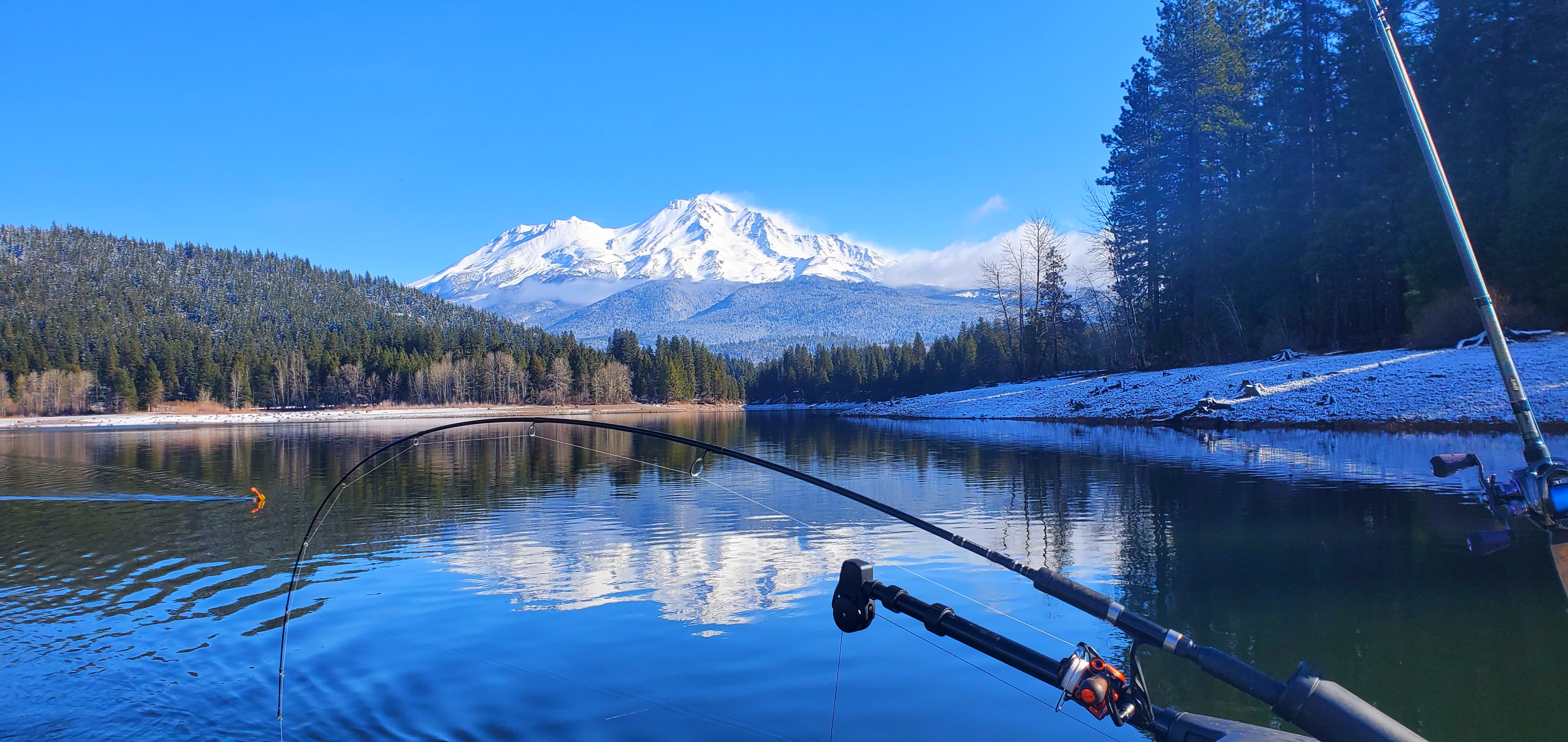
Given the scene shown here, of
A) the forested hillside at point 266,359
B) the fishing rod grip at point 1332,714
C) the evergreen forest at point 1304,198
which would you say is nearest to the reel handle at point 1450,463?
the fishing rod grip at point 1332,714

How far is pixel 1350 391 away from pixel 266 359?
129647 millimetres

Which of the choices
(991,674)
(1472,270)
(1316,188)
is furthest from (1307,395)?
(1472,270)

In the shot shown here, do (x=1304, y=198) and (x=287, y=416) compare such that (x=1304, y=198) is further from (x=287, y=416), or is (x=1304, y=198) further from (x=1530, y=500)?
(x=287, y=416)

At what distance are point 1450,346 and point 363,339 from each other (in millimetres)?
137746

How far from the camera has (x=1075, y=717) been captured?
18.6 ft

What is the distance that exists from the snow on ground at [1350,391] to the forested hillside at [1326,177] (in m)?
2.96

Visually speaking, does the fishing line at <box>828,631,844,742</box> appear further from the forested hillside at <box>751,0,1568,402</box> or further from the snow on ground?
the forested hillside at <box>751,0,1568,402</box>

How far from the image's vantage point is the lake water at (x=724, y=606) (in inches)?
229

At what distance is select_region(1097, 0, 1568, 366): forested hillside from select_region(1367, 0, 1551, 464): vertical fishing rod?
28450 mm

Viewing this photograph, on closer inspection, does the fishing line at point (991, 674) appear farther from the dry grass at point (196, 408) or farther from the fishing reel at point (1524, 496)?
the dry grass at point (196, 408)

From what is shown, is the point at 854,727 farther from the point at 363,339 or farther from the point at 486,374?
the point at 363,339

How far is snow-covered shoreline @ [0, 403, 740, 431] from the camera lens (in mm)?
76250

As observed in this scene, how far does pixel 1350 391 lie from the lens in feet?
93.5

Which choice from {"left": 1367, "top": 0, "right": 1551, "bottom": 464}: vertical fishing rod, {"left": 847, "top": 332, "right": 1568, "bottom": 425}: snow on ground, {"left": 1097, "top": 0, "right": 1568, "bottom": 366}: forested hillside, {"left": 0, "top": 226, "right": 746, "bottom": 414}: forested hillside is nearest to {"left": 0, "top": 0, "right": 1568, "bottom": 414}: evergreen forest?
{"left": 1097, "top": 0, "right": 1568, "bottom": 366}: forested hillside
